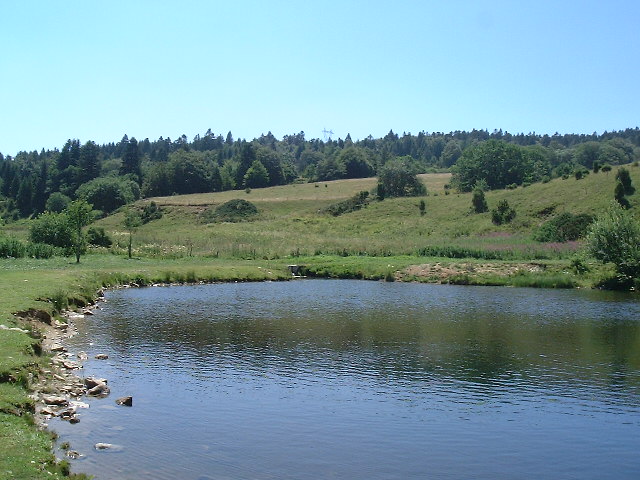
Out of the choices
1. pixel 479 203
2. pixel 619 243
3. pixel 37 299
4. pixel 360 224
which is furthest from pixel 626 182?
pixel 37 299

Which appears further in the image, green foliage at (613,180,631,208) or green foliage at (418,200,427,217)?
green foliage at (418,200,427,217)

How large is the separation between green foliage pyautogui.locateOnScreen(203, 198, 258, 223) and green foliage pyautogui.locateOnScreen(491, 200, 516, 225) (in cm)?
4711

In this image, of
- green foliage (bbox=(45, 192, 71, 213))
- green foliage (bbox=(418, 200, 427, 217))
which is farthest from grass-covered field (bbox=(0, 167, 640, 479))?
green foliage (bbox=(45, 192, 71, 213))

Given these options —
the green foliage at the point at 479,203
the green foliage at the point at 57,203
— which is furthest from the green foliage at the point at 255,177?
the green foliage at the point at 479,203

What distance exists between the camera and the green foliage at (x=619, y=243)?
5397 centimetres

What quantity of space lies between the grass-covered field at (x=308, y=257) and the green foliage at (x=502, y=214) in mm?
1286

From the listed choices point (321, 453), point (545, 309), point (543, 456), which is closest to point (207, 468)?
point (321, 453)

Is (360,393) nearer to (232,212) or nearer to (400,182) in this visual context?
(232,212)

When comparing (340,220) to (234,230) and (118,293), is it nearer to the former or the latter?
(234,230)

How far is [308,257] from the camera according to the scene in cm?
7381

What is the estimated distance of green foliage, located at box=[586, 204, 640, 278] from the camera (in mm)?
53969

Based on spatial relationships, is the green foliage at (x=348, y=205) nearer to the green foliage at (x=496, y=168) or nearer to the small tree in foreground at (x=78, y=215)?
the green foliage at (x=496, y=168)

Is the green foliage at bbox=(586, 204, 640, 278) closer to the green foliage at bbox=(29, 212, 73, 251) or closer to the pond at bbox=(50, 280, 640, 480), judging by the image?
the pond at bbox=(50, 280, 640, 480)

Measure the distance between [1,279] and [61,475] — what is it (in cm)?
2981
